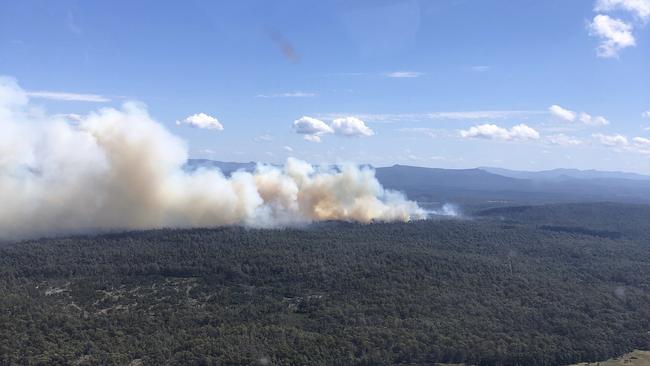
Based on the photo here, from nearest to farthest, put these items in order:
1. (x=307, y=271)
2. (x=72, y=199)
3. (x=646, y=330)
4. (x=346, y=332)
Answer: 1. (x=346, y=332)
2. (x=646, y=330)
3. (x=307, y=271)
4. (x=72, y=199)

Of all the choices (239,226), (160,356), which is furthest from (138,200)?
(160,356)

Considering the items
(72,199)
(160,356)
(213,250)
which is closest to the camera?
(160,356)

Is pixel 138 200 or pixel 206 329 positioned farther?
pixel 138 200

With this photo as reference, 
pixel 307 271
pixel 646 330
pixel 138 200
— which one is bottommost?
pixel 646 330

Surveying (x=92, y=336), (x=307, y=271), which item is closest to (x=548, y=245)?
(x=307, y=271)

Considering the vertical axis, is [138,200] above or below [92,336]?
above

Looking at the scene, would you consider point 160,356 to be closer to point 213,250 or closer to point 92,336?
point 92,336
